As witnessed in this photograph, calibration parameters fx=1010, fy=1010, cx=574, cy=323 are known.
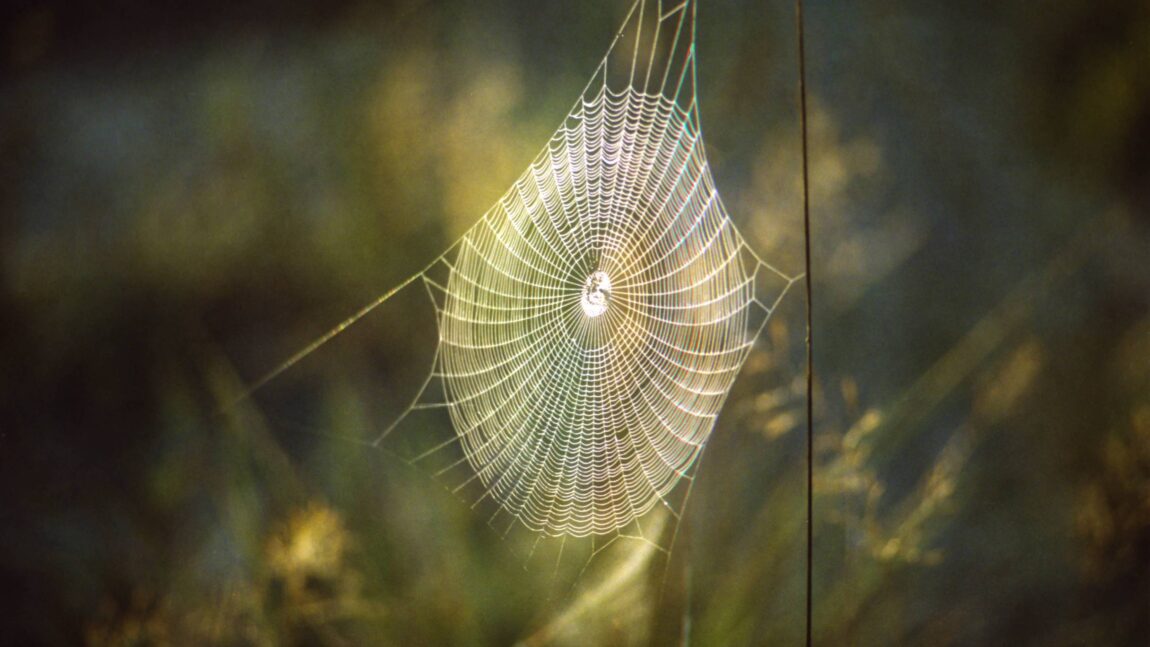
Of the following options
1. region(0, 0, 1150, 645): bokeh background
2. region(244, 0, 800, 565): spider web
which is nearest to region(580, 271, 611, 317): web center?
region(244, 0, 800, 565): spider web

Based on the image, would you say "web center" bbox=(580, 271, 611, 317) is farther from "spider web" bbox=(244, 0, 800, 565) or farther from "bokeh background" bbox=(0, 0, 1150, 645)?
"bokeh background" bbox=(0, 0, 1150, 645)

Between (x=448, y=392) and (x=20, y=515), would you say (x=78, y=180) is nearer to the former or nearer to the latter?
(x=20, y=515)

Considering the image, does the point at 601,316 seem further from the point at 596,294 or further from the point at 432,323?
the point at 432,323

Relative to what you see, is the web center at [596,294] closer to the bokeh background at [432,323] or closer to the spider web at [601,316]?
the spider web at [601,316]

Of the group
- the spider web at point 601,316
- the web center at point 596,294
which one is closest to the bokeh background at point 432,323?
the spider web at point 601,316

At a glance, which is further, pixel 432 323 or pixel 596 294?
pixel 596 294

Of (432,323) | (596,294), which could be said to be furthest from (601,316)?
(432,323)
